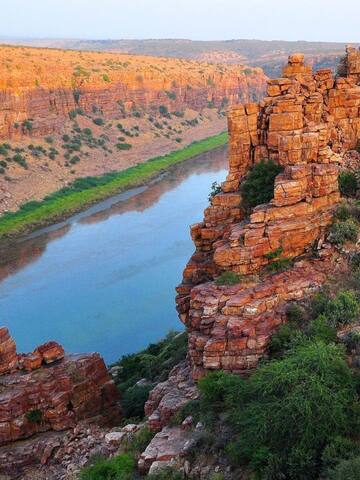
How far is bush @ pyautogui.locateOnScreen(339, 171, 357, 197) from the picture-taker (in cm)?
1591

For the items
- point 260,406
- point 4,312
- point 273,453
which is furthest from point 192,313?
point 4,312

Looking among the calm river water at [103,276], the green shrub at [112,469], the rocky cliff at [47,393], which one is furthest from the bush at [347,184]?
the calm river water at [103,276]

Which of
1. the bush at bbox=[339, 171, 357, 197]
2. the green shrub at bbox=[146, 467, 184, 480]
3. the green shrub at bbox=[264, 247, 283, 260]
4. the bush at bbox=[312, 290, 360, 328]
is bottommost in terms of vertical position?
the green shrub at bbox=[146, 467, 184, 480]

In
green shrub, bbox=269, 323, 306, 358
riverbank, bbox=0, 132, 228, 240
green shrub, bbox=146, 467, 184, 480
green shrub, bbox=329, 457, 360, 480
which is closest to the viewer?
green shrub, bbox=329, 457, 360, 480

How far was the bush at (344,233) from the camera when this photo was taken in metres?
14.3

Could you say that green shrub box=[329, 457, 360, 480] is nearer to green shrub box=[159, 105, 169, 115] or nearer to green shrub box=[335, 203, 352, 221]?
green shrub box=[335, 203, 352, 221]

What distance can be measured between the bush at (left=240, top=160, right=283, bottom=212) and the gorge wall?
40519 mm

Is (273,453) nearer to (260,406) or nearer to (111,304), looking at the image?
(260,406)

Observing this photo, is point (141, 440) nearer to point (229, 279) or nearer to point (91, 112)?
point (229, 279)

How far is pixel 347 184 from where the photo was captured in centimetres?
1595

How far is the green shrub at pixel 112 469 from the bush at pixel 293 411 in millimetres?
2165

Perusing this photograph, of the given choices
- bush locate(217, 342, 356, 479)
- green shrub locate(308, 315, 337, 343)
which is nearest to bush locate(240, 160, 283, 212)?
green shrub locate(308, 315, 337, 343)

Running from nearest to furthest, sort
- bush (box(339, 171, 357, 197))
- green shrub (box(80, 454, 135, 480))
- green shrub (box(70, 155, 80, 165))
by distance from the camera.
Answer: green shrub (box(80, 454, 135, 480)), bush (box(339, 171, 357, 197)), green shrub (box(70, 155, 80, 165))

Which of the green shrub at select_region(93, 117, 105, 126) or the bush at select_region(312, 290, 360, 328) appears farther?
the green shrub at select_region(93, 117, 105, 126)
